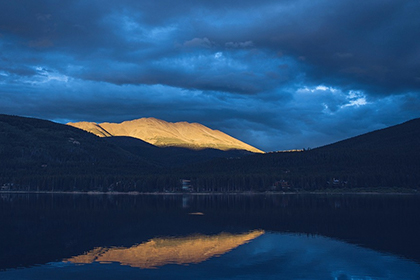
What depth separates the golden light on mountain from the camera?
62250 millimetres

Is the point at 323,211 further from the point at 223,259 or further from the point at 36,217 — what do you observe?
the point at 36,217

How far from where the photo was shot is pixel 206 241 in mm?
79625

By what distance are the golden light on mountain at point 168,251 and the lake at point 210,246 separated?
16 cm

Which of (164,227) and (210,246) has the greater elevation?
(164,227)

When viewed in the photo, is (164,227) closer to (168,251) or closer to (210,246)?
(210,246)

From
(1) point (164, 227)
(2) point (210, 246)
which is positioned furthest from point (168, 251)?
(1) point (164, 227)

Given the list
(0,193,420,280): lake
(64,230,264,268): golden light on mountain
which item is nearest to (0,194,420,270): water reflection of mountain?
(0,193,420,280): lake

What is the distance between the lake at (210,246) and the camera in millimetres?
56156

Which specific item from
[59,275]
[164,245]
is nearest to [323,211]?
[164,245]

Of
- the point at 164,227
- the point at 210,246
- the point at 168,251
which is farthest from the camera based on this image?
the point at 164,227

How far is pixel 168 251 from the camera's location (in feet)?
228

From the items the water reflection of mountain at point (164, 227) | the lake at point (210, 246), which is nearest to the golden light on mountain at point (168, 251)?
the lake at point (210, 246)

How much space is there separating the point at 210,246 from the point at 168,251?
8.79 m

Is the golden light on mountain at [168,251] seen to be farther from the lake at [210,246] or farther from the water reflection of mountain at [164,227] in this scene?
the water reflection of mountain at [164,227]
